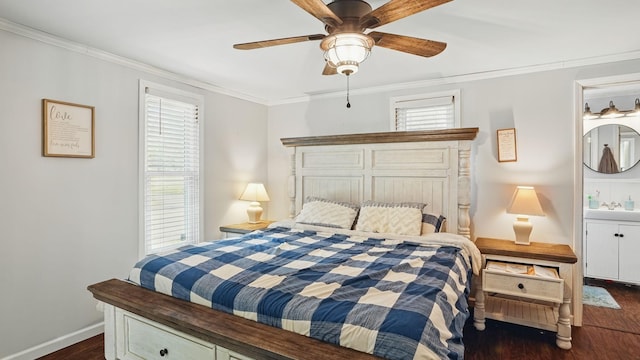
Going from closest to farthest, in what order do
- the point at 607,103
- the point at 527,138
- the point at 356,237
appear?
the point at 356,237 < the point at 527,138 < the point at 607,103

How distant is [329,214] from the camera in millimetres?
3332

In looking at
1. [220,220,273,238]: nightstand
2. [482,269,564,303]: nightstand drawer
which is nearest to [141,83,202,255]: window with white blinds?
[220,220,273,238]: nightstand

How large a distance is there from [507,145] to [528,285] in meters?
1.31

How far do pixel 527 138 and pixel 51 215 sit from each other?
4.08m

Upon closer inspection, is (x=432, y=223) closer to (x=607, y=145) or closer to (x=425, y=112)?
(x=425, y=112)

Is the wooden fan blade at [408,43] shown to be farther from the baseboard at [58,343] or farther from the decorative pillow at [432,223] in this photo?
the baseboard at [58,343]

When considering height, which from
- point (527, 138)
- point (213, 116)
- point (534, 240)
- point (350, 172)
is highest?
point (213, 116)

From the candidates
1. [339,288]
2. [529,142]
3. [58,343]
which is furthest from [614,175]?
[58,343]

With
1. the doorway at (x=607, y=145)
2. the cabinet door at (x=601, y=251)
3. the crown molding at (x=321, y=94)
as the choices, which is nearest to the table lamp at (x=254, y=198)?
the crown molding at (x=321, y=94)

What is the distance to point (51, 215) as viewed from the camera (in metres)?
2.47

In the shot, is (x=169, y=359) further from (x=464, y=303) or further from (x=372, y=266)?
(x=464, y=303)

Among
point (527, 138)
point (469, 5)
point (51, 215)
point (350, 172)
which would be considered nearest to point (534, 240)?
point (527, 138)

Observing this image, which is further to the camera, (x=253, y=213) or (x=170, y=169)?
(x=253, y=213)

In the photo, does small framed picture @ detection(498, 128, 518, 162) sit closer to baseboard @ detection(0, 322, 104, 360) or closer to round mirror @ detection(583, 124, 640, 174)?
round mirror @ detection(583, 124, 640, 174)
